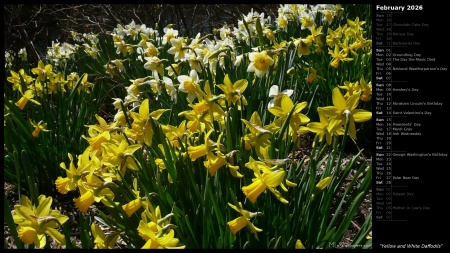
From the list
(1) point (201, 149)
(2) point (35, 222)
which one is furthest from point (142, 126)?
(2) point (35, 222)

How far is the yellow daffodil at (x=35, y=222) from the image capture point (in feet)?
3.27

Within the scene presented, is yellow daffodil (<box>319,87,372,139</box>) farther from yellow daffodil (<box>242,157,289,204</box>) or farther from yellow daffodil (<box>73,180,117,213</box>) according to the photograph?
yellow daffodil (<box>73,180,117,213</box>)

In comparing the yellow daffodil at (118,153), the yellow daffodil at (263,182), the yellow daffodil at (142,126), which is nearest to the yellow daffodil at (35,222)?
the yellow daffodil at (118,153)

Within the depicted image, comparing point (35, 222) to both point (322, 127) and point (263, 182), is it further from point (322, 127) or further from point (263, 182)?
point (322, 127)

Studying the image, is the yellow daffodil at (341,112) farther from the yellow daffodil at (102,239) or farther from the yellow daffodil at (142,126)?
the yellow daffodil at (102,239)

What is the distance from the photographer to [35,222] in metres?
1.02

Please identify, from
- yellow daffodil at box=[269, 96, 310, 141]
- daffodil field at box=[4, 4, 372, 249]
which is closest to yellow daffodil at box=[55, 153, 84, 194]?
daffodil field at box=[4, 4, 372, 249]

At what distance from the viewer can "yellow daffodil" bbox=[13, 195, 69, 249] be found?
3.27 ft
